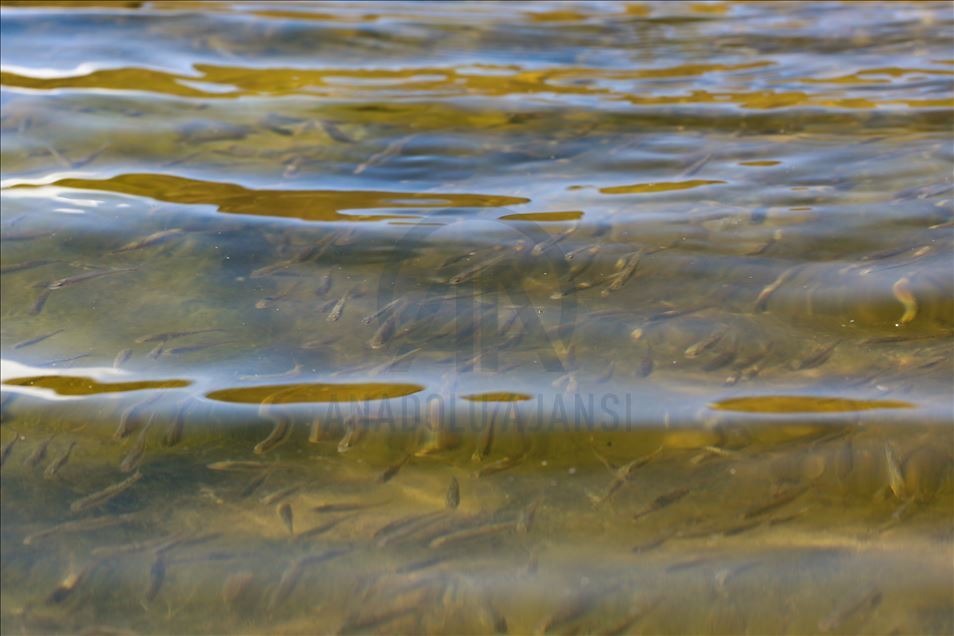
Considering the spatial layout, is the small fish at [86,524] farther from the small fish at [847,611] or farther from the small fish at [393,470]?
the small fish at [847,611]

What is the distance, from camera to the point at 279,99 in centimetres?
502

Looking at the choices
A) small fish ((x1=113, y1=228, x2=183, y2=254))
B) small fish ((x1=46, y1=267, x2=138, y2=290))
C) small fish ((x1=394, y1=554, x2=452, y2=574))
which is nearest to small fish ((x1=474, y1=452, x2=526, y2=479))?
small fish ((x1=394, y1=554, x2=452, y2=574))

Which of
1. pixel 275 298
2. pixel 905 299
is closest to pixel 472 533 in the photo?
pixel 275 298

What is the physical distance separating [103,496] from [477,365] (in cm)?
101

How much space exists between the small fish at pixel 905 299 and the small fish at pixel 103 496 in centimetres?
210

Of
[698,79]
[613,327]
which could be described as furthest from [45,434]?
[698,79]

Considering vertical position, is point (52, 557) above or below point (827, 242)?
below

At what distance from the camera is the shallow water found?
2143 millimetres

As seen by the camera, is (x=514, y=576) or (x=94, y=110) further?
(x=94, y=110)

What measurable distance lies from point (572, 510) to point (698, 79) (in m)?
3.71

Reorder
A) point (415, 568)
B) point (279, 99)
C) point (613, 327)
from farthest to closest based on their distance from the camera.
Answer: point (279, 99)
point (613, 327)
point (415, 568)

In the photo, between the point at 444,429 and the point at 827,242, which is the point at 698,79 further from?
the point at 444,429

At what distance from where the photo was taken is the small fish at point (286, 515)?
7.54 feet

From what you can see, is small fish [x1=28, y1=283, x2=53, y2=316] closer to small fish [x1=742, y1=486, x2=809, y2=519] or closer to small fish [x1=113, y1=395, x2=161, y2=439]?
small fish [x1=113, y1=395, x2=161, y2=439]
